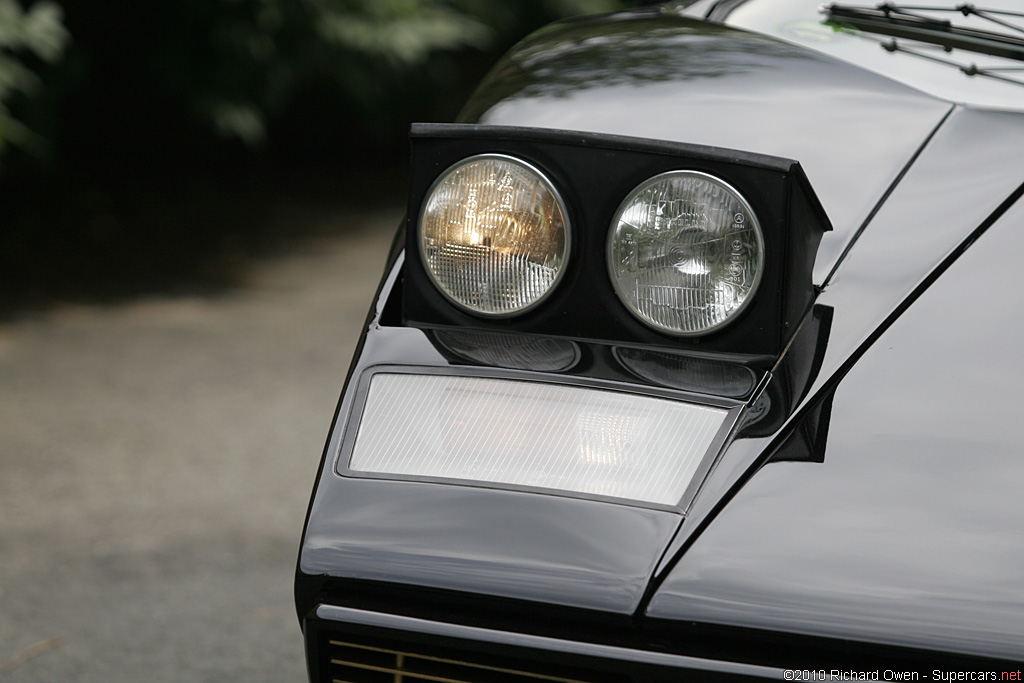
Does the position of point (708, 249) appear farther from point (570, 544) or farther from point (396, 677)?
point (396, 677)

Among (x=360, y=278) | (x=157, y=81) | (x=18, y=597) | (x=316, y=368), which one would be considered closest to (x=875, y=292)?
(x=18, y=597)

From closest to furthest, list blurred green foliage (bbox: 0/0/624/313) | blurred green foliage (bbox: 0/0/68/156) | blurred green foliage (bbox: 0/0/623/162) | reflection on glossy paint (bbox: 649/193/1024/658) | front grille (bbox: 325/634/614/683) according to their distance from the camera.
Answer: reflection on glossy paint (bbox: 649/193/1024/658) → front grille (bbox: 325/634/614/683) → blurred green foliage (bbox: 0/0/68/156) → blurred green foliage (bbox: 0/0/623/162) → blurred green foliage (bbox: 0/0/624/313)

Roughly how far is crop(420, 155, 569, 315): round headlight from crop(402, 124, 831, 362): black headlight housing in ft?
0.03

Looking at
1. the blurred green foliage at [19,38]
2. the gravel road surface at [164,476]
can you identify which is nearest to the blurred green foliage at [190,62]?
the blurred green foliage at [19,38]

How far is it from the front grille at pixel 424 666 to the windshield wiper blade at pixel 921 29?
3.17 ft

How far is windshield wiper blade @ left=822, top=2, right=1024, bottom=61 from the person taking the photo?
1.34 meters

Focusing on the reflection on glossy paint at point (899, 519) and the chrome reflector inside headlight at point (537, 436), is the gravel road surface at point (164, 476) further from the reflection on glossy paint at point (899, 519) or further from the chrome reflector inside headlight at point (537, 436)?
the reflection on glossy paint at point (899, 519)

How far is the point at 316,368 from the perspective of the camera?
3.60 metres

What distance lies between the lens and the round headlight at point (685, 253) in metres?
1.03

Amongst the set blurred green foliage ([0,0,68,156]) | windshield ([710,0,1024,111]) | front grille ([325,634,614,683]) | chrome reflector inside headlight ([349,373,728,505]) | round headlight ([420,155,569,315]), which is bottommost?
blurred green foliage ([0,0,68,156])

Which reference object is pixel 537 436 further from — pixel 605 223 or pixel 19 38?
pixel 19 38

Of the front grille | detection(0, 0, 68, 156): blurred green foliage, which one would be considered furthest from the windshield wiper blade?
detection(0, 0, 68, 156): blurred green foliage

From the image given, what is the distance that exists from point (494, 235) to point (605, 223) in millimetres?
120

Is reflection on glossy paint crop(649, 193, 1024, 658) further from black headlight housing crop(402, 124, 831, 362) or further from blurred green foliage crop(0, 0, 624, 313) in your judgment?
blurred green foliage crop(0, 0, 624, 313)
